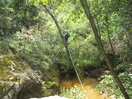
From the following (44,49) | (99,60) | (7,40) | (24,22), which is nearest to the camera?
(7,40)

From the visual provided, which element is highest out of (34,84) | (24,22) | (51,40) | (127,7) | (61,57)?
(24,22)

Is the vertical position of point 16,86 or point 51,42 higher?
point 51,42

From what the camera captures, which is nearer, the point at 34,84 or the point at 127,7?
the point at 127,7

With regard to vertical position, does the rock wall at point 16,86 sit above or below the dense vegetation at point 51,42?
below

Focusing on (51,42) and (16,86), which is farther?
(51,42)

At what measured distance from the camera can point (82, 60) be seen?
8000 mm

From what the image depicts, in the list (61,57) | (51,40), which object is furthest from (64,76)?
(51,40)

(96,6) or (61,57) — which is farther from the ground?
(61,57)

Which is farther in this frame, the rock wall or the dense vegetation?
the dense vegetation

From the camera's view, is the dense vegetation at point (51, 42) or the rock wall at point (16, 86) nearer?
the rock wall at point (16, 86)

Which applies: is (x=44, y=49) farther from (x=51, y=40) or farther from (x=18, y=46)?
(x=18, y=46)

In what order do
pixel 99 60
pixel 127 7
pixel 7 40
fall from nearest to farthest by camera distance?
1. pixel 127 7
2. pixel 7 40
3. pixel 99 60

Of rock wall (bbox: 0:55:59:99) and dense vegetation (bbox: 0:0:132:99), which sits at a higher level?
dense vegetation (bbox: 0:0:132:99)

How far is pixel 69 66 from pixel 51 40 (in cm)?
237
